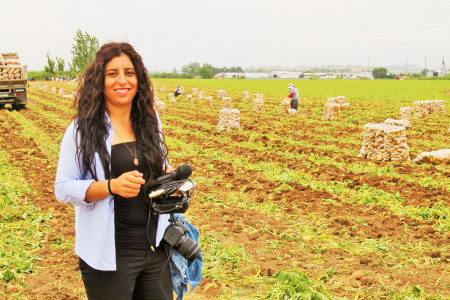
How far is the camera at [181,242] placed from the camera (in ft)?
8.77

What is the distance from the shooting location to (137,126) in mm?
2760

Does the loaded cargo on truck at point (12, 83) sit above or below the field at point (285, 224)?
above

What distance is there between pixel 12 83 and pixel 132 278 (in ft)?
79.9

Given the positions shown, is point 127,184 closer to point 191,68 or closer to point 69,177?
point 69,177

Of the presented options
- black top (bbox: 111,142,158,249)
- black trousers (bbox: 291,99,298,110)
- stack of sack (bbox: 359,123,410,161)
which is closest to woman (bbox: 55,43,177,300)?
black top (bbox: 111,142,158,249)

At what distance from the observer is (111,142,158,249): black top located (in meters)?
2.55

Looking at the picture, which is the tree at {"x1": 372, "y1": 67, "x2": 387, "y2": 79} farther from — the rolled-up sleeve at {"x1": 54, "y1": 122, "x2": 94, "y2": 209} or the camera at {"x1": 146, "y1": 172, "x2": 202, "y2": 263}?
the rolled-up sleeve at {"x1": 54, "y1": 122, "x2": 94, "y2": 209}

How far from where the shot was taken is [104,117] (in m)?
2.63

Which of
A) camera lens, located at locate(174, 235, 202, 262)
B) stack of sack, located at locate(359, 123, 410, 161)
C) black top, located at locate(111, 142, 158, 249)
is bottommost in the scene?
stack of sack, located at locate(359, 123, 410, 161)

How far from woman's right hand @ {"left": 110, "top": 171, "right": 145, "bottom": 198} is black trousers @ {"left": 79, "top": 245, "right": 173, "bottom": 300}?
14.2 inches

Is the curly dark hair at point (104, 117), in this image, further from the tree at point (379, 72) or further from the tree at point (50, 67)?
the tree at point (379, 72)

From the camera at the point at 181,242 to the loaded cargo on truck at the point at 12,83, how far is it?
23.8m

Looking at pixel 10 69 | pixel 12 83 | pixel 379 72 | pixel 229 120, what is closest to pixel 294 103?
pixel 229 120

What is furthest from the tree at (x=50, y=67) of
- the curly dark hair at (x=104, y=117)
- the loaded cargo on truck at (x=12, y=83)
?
the curly dark hair at (x=104, y=117)
